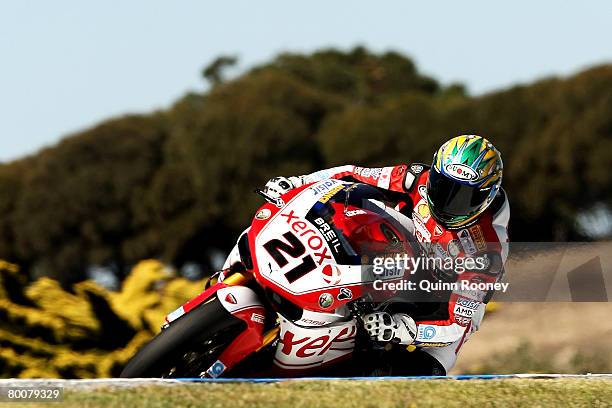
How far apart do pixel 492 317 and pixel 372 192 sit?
232 cm

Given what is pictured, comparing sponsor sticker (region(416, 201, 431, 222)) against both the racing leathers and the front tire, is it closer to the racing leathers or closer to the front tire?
the racing leathers

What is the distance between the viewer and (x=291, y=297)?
5.11 m

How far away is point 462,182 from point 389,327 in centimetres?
84

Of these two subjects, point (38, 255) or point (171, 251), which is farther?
point (38, 255)

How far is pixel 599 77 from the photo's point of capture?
12250mm

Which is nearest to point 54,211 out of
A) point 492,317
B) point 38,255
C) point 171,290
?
point 38,255

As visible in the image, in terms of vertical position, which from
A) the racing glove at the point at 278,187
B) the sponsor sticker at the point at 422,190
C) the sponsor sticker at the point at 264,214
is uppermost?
the racing glove at the point at 278,187

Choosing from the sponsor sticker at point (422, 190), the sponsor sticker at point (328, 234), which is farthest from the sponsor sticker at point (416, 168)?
the sponsor sticker at point (328, 234)

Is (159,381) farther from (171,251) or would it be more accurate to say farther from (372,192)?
(171,251)

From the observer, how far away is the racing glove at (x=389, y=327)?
5.03 meters

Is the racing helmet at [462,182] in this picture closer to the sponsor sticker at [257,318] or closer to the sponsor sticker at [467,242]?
the sponsor sticker at [467,242]

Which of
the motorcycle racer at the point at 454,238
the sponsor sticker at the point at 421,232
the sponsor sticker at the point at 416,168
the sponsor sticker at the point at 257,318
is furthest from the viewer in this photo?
the sponsor sticker at the point at 416,168

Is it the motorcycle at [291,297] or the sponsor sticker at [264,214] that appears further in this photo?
the sponsor sticker at [264,214]

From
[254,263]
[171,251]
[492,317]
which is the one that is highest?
[254,263]
